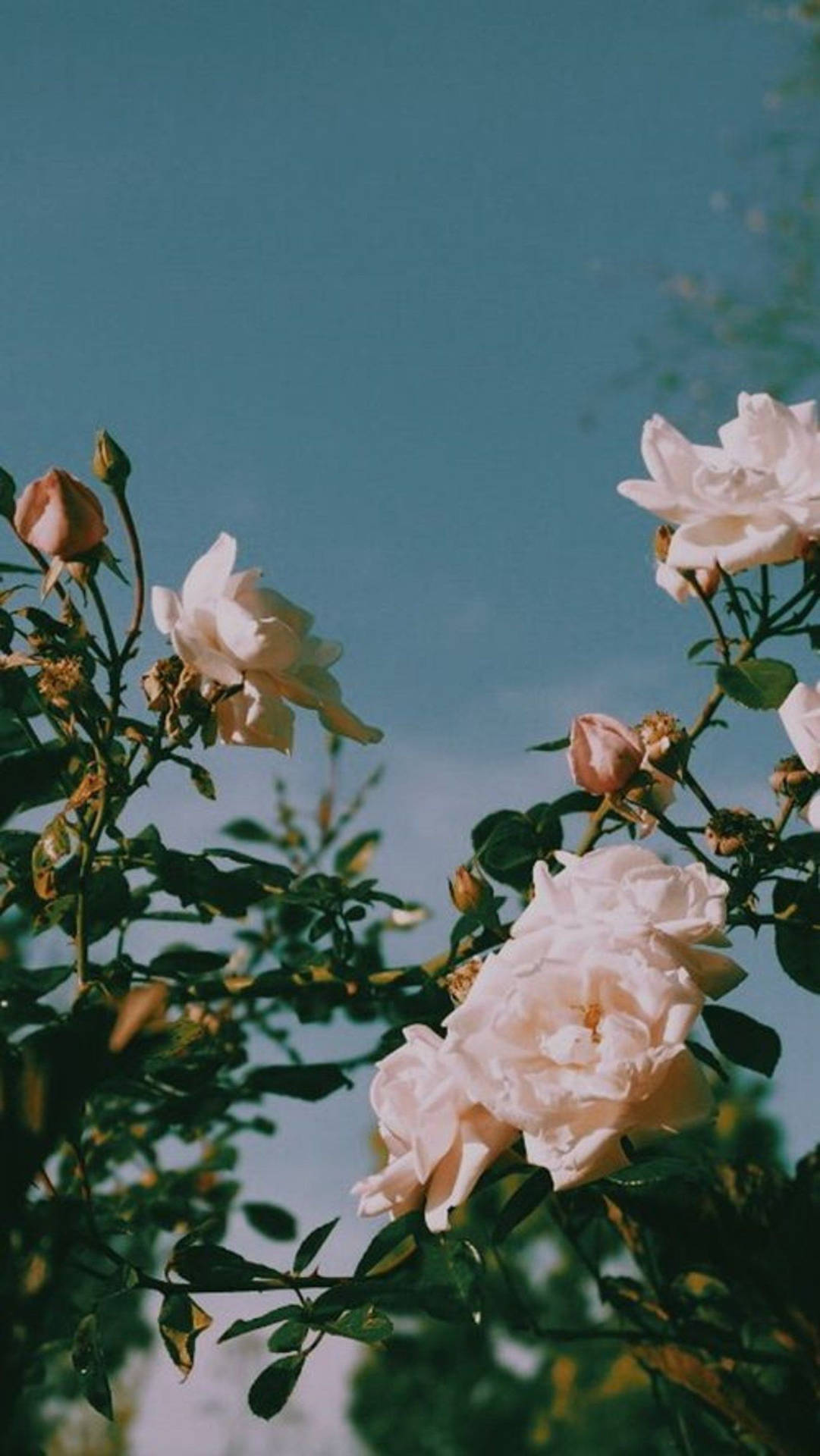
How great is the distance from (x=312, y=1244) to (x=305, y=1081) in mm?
321

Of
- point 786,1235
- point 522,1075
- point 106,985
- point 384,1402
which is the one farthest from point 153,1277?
point 384,1402

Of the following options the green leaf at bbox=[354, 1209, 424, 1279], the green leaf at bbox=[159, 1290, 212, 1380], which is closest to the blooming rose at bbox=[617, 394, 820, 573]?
the green leaf at bbox=[354, 1209, 424, 1279]

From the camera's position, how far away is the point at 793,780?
41.1 inches

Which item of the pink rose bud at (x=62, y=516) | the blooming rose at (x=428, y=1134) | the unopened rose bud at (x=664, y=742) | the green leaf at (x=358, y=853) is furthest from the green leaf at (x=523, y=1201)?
the green leaf at (x=358, y=853)

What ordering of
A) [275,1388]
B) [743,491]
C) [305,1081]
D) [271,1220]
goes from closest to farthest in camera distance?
[275,1388], [743,491], [305,1081], [271,1220]

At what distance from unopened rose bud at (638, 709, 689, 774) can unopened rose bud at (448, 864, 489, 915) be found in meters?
0.14

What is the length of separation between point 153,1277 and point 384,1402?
17.4 metres

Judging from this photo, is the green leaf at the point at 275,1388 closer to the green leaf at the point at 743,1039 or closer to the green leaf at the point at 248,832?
the green leaf at the point at 743,1039

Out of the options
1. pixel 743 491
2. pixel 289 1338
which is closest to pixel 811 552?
pixel 743 491

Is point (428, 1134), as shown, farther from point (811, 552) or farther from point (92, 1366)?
point (811, 552)

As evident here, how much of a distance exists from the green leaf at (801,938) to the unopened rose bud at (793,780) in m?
0.06

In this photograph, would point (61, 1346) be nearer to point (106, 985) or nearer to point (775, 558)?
point (106, 985)

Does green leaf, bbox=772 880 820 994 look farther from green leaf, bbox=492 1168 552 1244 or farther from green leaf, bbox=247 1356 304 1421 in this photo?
green leaf, bbox=247 1356 304 1421

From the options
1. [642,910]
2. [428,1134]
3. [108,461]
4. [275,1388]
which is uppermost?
[108,461]
